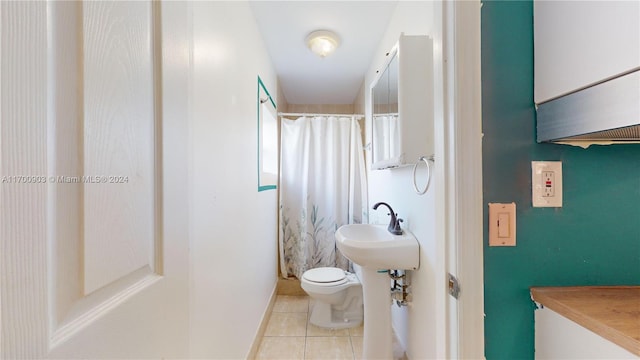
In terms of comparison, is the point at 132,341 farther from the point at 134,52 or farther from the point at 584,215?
the point at 584,215

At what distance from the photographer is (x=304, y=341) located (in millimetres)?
2064

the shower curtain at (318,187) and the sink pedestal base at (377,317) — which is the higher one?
the shower curtain at (318,187)

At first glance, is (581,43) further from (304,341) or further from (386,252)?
(304,341)

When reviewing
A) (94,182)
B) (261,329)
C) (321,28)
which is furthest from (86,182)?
(321,28)

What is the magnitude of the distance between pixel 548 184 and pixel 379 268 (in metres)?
0.91

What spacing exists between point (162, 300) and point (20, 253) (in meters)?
0.30

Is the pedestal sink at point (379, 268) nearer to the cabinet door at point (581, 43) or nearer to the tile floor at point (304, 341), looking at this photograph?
the tile floor at point (304, 341)

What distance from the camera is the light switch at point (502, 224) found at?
78cm

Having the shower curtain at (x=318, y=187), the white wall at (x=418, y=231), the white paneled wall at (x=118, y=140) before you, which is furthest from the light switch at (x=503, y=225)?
the shower curtain at (x=318, y=187)

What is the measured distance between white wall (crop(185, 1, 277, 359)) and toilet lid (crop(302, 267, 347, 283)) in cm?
44

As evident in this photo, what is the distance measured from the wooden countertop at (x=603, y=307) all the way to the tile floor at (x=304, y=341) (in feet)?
4.32

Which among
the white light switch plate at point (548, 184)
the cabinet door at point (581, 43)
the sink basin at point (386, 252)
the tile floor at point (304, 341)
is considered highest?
the cabinet door at point (581, 43)

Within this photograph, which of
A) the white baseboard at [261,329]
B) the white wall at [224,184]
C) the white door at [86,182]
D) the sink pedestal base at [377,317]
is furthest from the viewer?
the white baseboard at [261,329]

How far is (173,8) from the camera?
24.0 inches
